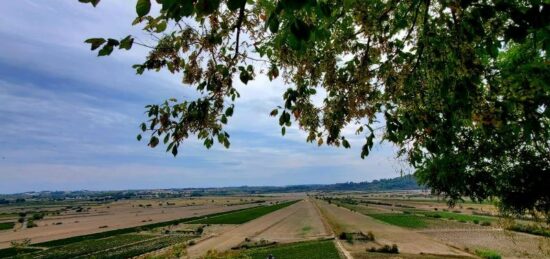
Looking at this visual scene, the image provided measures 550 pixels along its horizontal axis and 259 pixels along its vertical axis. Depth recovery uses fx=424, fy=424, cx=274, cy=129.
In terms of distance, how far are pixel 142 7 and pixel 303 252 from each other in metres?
42.9

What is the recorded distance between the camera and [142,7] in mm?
2701

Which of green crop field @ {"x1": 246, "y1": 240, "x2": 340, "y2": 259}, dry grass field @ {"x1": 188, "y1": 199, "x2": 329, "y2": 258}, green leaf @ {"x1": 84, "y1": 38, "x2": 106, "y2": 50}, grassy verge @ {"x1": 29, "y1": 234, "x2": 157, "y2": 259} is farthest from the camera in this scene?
dry grass field @ {"x1": 188, "y1": 199, "x2": 329, "y2": 258}

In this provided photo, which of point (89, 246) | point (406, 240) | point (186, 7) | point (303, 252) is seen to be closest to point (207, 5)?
point (186, 7)

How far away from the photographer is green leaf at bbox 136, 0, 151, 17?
2689 mm

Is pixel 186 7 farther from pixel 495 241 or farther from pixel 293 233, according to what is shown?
pixel 293 233

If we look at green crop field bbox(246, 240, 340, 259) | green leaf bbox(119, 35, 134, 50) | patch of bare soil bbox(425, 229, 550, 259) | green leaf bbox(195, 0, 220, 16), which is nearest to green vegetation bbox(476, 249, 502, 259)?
patch of bare soil bbox(425, 229, 550, 259)

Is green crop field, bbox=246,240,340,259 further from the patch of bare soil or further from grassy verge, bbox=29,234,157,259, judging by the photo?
grassy verge, bbox=29,234,157,259

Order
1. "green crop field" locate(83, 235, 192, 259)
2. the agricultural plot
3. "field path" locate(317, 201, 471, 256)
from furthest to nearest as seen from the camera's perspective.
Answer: the agricultural plot → "green crop field" locate(83, 235, 192, 259) → "field path" locate(317, 201, 471, 256)

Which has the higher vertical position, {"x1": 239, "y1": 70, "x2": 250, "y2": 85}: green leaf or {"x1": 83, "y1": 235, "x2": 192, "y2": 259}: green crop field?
{"x1": 239, "y1": 70, "x2": 250, "y2": 85}: green leaf

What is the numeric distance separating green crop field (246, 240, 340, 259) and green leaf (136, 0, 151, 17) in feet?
129

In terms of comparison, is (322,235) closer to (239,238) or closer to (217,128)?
(239,238)

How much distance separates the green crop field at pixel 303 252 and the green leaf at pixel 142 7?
39.4 m

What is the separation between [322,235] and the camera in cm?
5894

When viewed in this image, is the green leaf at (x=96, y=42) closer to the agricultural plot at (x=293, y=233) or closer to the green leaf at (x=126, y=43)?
the green leaf at (x=126, y=43)
